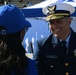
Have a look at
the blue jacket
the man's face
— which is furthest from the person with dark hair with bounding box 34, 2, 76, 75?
the blue jacket

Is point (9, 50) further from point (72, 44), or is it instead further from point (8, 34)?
point (72, 44)

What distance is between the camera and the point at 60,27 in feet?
7.04

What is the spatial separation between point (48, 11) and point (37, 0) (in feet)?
80.9

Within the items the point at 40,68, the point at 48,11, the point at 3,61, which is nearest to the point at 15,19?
the point at 3,61

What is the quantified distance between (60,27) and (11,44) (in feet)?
2.33

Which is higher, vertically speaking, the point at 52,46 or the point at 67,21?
the point at 67,21

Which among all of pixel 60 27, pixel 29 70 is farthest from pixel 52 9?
pixel 29 70

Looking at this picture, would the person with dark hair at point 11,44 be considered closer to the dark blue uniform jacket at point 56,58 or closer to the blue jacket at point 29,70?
the blue jacket at point 29,70

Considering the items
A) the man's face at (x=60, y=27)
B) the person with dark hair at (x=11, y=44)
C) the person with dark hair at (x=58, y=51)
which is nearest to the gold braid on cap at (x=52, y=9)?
the person with dark hair at (x=58, y=51)

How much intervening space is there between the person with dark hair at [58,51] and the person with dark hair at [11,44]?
65 centimetres

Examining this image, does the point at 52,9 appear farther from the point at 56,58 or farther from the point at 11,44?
the point at 11,44

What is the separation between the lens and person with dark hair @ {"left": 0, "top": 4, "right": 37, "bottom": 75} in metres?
1.51

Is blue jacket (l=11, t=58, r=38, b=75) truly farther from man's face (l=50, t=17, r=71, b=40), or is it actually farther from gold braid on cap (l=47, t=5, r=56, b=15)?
gold braid on cap (l=47, t=5, r=56, b=15)

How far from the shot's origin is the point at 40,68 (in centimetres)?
A: 216
